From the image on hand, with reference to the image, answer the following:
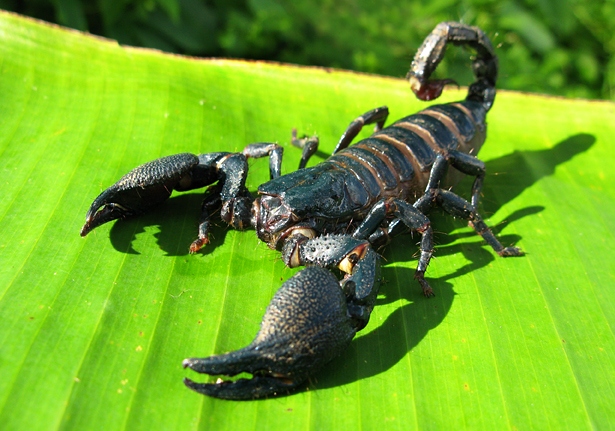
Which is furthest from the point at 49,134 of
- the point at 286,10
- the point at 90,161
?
the point at 286,10

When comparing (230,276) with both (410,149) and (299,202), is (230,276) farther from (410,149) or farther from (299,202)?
(410,149)

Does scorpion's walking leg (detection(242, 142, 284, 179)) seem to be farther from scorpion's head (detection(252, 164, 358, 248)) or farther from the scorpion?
scorpion's head (detection(252, 164, 358, 248))

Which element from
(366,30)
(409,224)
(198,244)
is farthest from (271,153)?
(366,30)

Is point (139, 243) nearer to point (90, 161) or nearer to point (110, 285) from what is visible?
point (110, 285)

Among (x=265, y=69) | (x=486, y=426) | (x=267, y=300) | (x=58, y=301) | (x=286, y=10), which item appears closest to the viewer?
(x=486, y=426)

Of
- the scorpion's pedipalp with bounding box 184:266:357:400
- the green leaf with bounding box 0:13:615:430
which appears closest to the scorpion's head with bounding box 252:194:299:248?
the green leaf with bounding box 0:13:615:430

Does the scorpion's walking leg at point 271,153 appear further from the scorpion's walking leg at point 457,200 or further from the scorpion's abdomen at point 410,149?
the scorpion's walking leg at point 457,200
